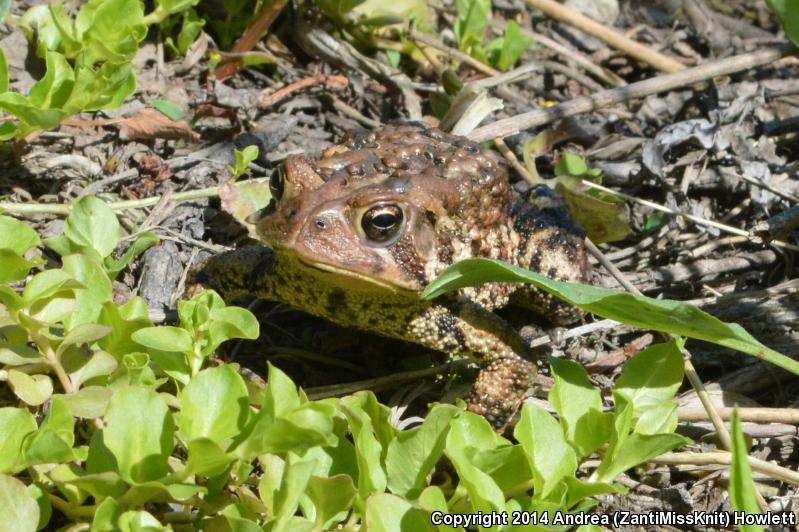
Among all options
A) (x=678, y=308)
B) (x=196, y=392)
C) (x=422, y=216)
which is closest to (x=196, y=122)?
(x=422, y=216)

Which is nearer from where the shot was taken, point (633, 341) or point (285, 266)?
point (285, 266)

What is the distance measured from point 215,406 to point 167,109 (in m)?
2.13

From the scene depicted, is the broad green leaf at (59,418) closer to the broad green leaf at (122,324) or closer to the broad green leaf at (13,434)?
the broad green leaf at (13,434)

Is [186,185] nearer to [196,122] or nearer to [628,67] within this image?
[196,122]

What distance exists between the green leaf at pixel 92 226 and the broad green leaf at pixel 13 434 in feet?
2.44

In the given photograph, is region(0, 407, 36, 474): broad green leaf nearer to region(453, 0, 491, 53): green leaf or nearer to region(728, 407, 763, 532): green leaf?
region(728, 407, 763, 532): green leaf

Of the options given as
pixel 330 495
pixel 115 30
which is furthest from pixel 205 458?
pixel 115 30

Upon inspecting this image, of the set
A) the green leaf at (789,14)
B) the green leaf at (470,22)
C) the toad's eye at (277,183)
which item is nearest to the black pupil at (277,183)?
the toad's eye at (277,183)

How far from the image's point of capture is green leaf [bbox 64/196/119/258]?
294cm

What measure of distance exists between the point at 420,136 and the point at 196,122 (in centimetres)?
136

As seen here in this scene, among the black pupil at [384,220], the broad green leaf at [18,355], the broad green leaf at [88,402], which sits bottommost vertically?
the broad green leaf at [88,402]

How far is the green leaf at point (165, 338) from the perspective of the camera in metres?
2.49

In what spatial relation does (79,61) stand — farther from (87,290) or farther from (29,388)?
(29,388)

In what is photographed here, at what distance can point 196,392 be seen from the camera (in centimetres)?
231
